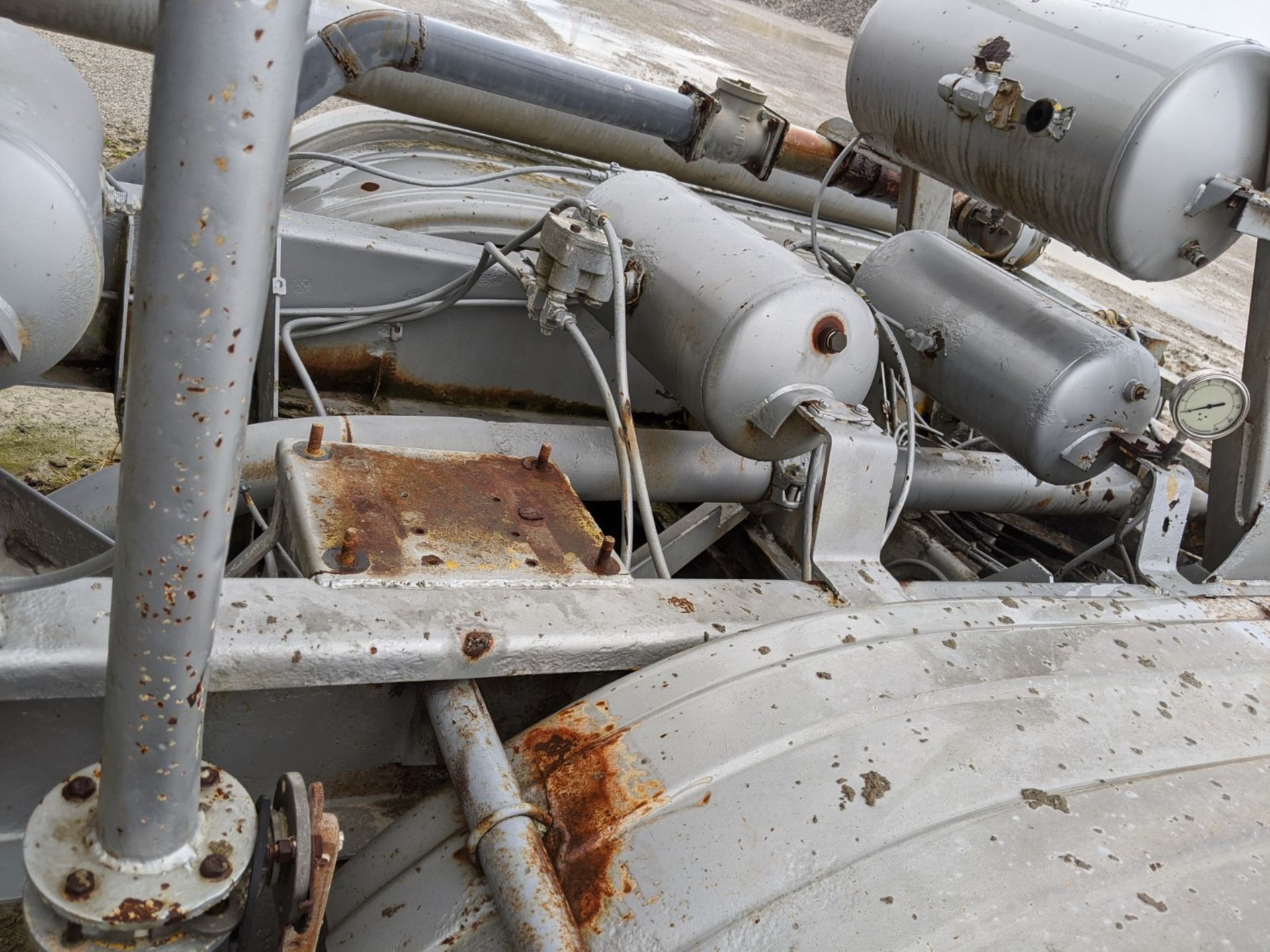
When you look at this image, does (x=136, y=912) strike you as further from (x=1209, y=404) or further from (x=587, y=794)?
(x=1209, y=404)

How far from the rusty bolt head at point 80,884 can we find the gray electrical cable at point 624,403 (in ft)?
2.80

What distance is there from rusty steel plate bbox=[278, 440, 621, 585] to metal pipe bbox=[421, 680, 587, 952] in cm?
16

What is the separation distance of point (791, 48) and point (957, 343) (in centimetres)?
1284

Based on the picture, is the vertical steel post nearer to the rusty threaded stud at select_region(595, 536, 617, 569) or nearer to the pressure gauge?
the pressure gauge

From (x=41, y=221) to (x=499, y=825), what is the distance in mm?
775

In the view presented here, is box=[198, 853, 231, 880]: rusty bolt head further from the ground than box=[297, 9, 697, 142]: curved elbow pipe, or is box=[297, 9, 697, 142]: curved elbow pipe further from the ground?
box=[297, 9, 697, 142]: curved elbow pipe

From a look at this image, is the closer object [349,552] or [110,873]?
[110,873]

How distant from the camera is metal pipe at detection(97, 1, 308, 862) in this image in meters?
0.48

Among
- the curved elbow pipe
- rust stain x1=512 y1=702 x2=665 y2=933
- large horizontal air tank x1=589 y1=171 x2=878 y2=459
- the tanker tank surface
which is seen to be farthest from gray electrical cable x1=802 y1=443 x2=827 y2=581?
the curved elbow pipe

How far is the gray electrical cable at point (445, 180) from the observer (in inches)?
85.9

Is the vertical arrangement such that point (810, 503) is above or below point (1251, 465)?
below

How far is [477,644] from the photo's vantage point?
1109mm

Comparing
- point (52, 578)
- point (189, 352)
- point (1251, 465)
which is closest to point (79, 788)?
point (52, 578)

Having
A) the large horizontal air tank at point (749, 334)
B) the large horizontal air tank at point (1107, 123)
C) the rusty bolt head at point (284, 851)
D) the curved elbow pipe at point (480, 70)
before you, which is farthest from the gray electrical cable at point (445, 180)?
the rusty bolt head at point (284, 851)
